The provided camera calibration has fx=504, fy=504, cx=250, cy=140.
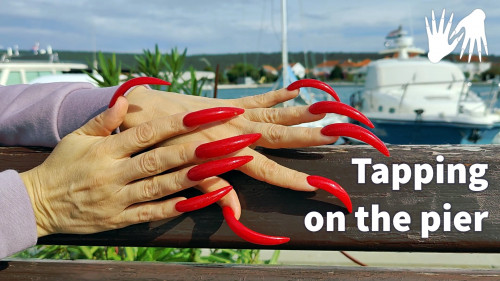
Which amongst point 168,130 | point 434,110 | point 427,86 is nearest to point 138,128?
point 168,130

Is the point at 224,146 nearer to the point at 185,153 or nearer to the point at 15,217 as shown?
the point at 185,153

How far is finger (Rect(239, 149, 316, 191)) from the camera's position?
0.96m

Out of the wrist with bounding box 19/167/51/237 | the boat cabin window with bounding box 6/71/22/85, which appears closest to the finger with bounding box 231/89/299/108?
the wrist with bounding box 19/167/51/237

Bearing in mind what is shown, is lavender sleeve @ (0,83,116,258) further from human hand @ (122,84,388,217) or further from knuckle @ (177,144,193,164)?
knuckle @ (177,144,193,164)

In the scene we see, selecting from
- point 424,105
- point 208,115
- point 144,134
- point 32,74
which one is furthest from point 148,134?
point 32,74

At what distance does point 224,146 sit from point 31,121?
512mm

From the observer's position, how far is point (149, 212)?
0.98m

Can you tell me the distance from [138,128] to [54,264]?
16.2 inches

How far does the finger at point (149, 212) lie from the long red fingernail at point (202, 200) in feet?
0.07

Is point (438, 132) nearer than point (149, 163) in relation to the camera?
No

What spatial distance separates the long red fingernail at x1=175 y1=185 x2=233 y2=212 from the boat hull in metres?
10.8

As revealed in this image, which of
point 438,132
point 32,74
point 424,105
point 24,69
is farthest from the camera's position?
point 32,74

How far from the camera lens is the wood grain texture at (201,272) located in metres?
1.03

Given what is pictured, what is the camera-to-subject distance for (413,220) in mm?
1030
